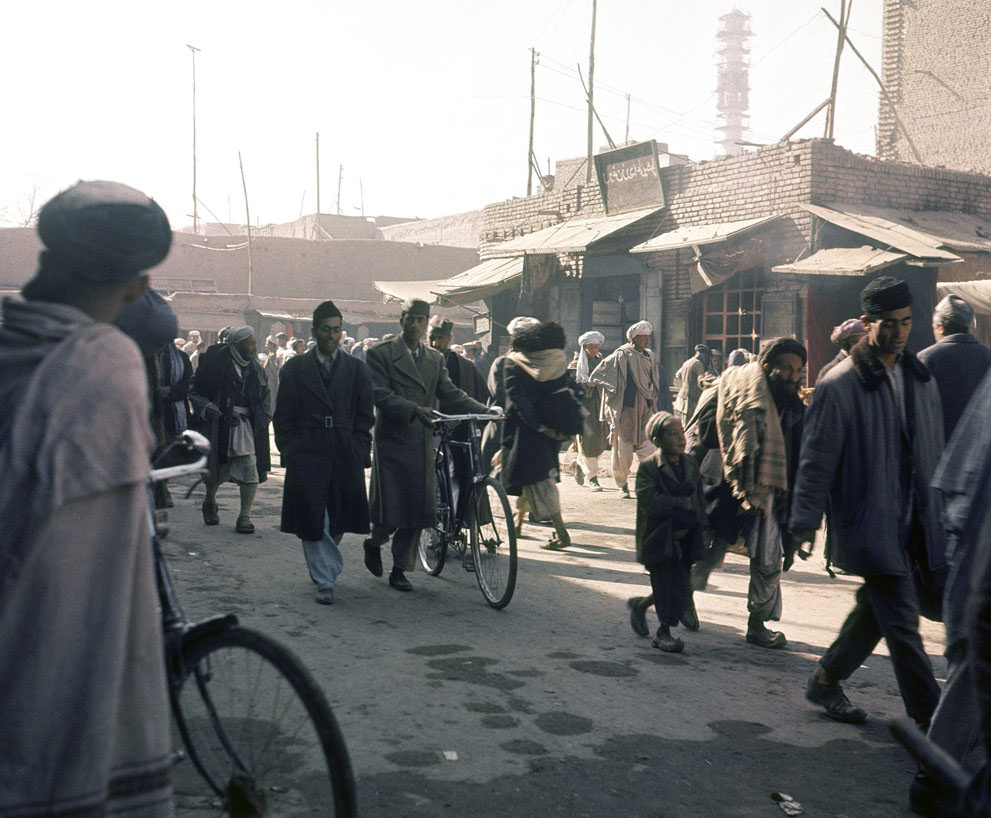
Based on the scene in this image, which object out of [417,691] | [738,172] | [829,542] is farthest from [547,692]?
[738,172]

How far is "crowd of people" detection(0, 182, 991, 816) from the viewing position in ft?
6.82

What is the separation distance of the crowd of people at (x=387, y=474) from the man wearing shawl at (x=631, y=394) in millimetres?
2255

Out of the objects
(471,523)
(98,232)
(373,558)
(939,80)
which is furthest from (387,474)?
(939,80)

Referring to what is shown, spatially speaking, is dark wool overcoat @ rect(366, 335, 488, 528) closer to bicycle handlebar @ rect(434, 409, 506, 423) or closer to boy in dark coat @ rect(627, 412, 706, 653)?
bicycle handlebar @ rect(434, 409, 506, 423)

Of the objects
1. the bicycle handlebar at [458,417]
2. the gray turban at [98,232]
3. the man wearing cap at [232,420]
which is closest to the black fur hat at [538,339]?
the bicycle handlebar at [458,417]

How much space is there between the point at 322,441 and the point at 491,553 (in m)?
1.25

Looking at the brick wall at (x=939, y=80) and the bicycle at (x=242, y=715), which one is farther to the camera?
the brick wall at (x=939, y=80)

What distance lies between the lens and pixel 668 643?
5.60 m

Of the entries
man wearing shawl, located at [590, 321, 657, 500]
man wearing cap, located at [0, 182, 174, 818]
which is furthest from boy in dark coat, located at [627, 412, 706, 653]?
man wearing shawl, located at [590, 321, 657, 500]

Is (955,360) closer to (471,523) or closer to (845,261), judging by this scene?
(471,523)

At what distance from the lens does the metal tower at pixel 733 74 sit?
138 m

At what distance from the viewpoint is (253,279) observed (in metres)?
38.3

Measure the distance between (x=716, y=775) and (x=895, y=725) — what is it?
211cm

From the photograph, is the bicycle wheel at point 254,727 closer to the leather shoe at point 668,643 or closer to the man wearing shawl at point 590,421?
the leather shoe at point 668,643
